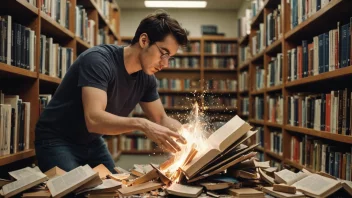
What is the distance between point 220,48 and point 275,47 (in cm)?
300

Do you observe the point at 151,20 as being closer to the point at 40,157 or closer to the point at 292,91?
the point at 40,157

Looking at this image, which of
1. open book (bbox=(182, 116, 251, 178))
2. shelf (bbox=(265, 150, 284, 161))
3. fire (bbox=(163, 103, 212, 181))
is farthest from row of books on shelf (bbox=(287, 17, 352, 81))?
open book (bbox=(182, 116, 251, 178))

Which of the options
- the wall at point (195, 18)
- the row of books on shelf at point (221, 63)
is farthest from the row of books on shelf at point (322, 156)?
the wall at point (195, 18)

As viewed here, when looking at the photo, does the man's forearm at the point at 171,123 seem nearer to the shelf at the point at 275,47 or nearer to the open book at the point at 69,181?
the open book at the point at 69,181

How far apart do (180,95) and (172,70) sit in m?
0.52

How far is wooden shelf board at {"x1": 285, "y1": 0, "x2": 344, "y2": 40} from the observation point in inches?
81.6

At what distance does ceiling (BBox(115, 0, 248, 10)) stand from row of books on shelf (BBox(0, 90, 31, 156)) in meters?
4.78

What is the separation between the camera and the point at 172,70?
677 centimetres

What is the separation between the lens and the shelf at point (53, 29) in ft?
7.65

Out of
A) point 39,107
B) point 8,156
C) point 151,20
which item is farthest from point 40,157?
point 151,20

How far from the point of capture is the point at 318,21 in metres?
2.47

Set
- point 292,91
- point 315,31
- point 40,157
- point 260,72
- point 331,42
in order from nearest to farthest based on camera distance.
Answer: point 40,157
point 331,42
point 315,31
point 292,91
point 260,72

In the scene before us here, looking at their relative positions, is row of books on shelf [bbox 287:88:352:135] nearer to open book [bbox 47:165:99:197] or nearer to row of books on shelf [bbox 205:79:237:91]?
open book [bbox 47:165:99:197]

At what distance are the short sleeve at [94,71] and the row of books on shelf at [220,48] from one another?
5018mm
